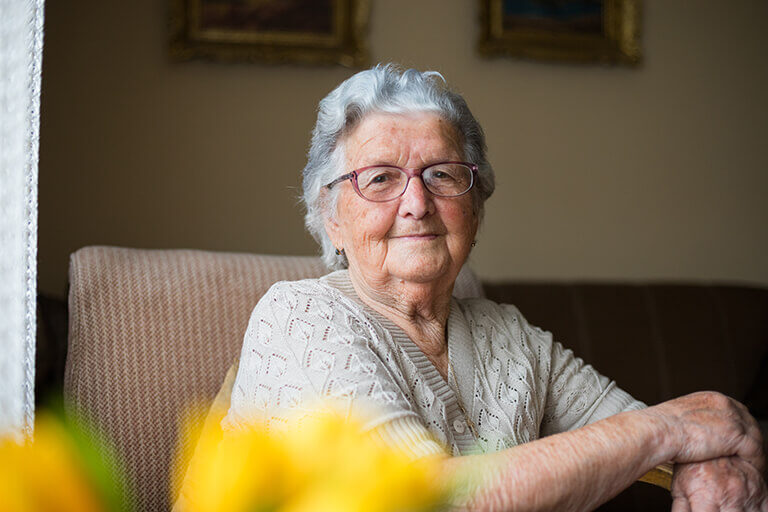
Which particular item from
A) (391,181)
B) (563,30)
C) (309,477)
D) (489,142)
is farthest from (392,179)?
(563,30)

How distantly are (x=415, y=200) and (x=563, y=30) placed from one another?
1.88 m

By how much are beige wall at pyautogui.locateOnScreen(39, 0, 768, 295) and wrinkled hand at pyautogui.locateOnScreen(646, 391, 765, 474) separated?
1.74 meters

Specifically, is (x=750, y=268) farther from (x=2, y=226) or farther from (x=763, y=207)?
(x=2, y=226)

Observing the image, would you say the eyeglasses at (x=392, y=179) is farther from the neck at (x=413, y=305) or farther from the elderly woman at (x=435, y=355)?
the neck at (x=413, y=305)

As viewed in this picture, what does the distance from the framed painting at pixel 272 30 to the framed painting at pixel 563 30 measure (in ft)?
1.69

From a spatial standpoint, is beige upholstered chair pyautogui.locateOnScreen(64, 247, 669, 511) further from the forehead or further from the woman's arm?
the woman's arm

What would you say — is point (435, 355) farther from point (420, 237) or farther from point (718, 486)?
point (718, 486)

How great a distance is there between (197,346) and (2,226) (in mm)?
955

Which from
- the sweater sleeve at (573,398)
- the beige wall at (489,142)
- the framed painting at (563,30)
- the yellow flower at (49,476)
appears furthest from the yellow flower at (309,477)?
the framed painting at (563,30)

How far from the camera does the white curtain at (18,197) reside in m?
0.67

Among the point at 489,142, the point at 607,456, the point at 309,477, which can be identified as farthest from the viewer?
the point at 489,142

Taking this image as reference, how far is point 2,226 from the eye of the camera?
688mm

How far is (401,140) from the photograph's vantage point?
4.43ft

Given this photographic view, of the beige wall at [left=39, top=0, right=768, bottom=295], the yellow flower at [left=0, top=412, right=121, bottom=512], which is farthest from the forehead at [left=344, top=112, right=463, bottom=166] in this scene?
the beige wall at [left=39, top=0, right=768, bottom=295]
